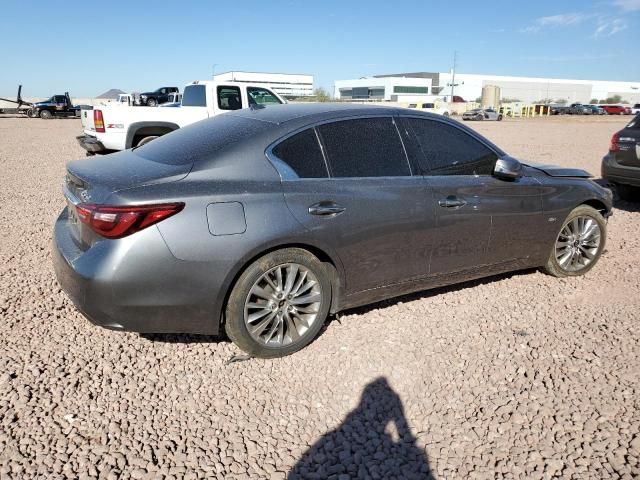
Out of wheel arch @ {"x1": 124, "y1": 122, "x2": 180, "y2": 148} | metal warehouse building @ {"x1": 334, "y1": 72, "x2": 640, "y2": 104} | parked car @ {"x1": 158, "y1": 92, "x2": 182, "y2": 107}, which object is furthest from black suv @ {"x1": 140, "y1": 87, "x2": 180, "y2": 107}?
metal warehouse building @ {"x1": 334, "y1": 72, "x2": 640, "y2": 104}

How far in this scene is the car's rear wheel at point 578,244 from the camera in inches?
187

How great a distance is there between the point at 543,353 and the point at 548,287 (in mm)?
1352

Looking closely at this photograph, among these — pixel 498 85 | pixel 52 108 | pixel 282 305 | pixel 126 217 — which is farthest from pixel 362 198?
pixel 498 85

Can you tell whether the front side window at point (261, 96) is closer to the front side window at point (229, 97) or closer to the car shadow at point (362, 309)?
the front side window at point (229, 97)

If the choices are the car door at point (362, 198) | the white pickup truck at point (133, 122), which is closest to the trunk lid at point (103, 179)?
the car door at point (362, 198)

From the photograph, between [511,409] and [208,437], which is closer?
[208,437]

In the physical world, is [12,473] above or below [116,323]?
below

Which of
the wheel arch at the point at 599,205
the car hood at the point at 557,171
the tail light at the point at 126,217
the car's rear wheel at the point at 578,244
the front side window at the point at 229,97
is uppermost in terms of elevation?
the front side window at the point at 229,97

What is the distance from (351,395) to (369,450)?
481mm

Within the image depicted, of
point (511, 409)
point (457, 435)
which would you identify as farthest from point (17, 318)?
point (511, 409)

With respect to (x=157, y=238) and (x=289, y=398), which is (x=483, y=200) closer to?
(x=289, y=398)

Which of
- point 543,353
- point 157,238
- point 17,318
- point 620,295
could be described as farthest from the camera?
point 620,295

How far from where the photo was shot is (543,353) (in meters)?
3.49

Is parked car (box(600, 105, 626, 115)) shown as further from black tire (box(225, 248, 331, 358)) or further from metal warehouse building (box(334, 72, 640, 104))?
black tire (box(225, 248, 331, 358))
